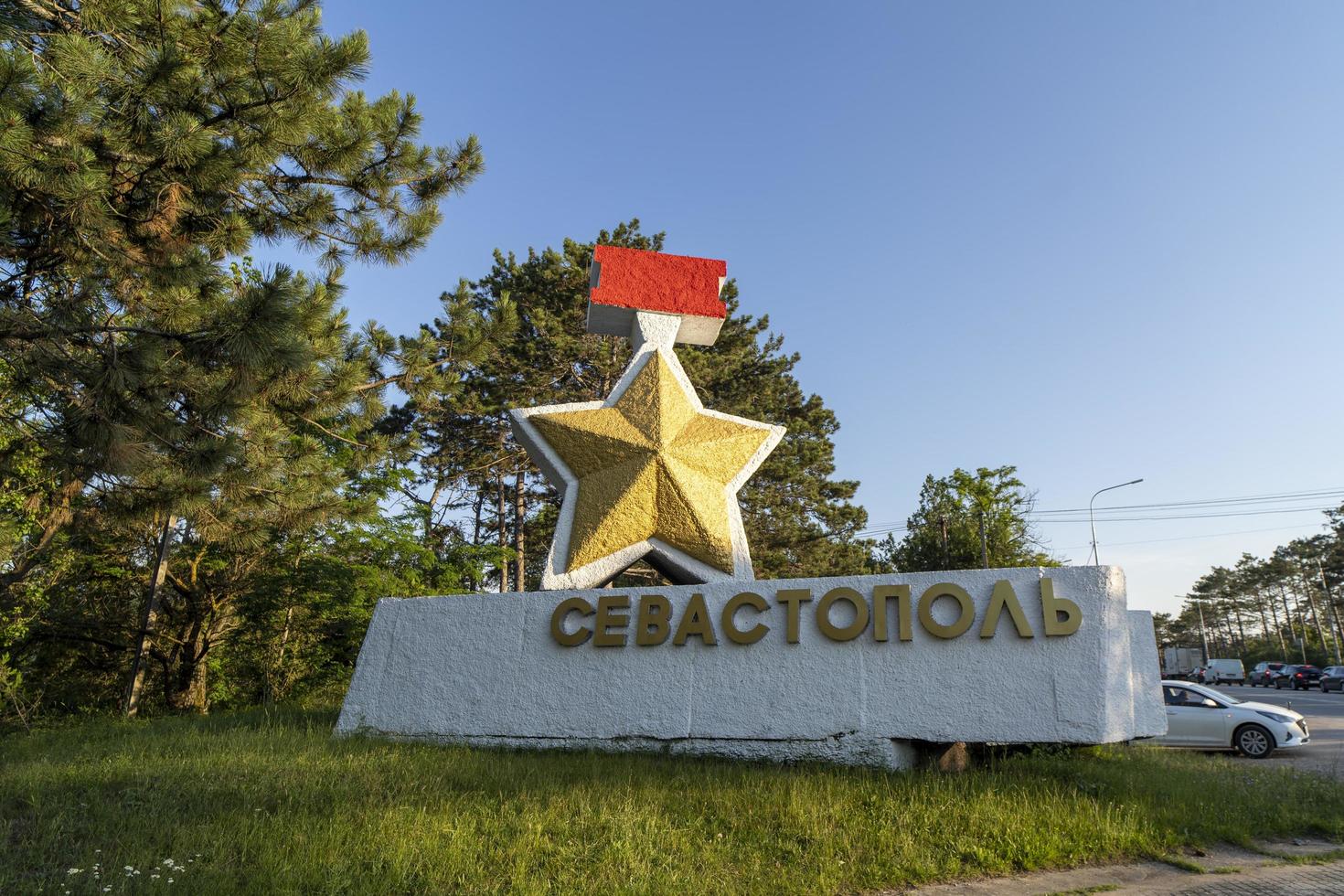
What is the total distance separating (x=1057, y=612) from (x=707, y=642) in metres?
3.49

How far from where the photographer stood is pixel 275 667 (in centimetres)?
1698

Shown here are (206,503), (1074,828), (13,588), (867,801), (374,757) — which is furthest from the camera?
(13,588)

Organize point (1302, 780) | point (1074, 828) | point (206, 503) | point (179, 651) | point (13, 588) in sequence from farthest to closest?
point (179, 651) → point (13, 588) → point (206, 503) → point (1302, 780) → point (1074, 828)

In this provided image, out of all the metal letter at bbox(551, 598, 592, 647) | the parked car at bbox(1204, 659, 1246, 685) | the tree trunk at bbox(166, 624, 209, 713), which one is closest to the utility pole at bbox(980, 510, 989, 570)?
the parked car at bbox(1204, 659, 1246, 685)

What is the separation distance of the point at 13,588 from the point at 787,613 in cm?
1182

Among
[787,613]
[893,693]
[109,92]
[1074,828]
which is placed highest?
[109,92]

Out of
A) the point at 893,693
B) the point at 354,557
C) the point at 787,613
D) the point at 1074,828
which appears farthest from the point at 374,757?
the point at 354,557

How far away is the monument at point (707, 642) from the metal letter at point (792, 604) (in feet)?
0.06

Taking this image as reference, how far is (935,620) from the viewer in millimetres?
7871

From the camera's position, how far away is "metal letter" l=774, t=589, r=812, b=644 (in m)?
8.14

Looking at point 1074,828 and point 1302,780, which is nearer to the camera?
point 1074,828

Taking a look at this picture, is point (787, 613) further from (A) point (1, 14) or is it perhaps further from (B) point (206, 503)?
(A) point (1, 14)

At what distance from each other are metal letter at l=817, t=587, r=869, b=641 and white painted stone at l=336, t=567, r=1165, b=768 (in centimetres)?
8

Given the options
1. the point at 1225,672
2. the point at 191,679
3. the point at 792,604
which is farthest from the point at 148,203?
the point at 1225,672
